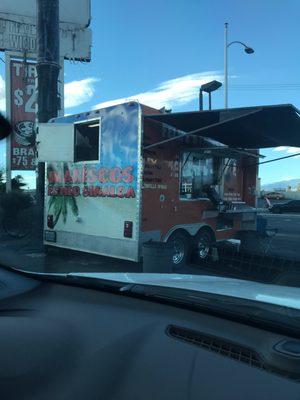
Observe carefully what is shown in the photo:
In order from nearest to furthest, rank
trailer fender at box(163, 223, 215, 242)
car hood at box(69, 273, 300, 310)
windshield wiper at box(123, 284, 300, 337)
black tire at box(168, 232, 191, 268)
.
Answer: windshield wiper at box(123, 284, 300, 337), car hood at box(69, 273, 300, 310), trailer fender at box(163, 223, 215, 242), black tire at box(168, 232, 191, 268)

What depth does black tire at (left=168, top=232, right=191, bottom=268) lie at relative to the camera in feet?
30.6

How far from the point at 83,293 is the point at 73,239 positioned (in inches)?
275

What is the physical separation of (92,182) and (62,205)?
1.04 meters

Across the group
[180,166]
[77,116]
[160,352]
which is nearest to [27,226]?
[77,116]

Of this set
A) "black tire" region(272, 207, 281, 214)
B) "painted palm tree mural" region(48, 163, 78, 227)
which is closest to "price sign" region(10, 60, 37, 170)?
"painted palm tree mural" region(48, 163, 78, 227)

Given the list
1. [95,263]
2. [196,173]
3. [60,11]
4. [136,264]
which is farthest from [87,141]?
[60,11]

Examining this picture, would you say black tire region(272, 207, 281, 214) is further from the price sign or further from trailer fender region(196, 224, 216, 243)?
trailer fender region(196, 224, 216, 243)

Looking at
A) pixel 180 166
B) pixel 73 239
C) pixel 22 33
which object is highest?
pixel 22 33

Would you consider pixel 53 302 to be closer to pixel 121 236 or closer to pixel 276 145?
pixel 121 236

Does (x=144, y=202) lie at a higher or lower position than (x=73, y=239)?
higher

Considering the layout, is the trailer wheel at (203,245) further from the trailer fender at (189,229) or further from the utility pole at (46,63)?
the utility pole at (46,63)

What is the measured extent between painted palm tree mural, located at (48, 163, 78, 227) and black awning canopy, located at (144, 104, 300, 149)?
2.43 meters

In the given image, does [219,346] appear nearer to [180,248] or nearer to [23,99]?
[180,248]

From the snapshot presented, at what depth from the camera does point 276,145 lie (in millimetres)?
11078
